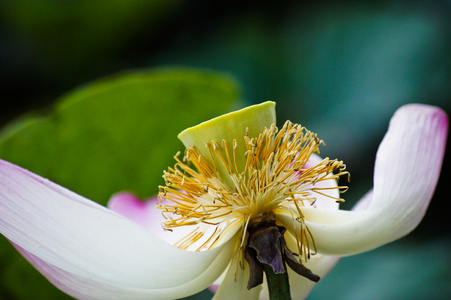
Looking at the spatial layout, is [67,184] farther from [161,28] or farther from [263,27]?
[263,27]

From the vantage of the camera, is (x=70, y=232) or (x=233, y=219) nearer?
(x=70, y=232)

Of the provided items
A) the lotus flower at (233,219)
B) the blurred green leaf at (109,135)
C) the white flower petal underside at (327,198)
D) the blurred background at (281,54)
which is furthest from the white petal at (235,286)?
the blurred background at (281,54)

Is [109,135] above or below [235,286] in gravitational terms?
above

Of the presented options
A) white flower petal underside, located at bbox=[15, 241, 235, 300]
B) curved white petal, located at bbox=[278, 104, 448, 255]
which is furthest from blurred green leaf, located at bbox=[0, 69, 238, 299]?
curved white petal, located at bbox=[278, 104, 448, 255]

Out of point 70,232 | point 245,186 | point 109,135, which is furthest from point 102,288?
point 109,135

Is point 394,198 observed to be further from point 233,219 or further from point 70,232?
point 70,232

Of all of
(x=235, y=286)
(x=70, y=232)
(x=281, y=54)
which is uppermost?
(x=281, y=54)

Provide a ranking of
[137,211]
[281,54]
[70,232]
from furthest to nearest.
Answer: [281,54] < [137,211] < [70,232]
